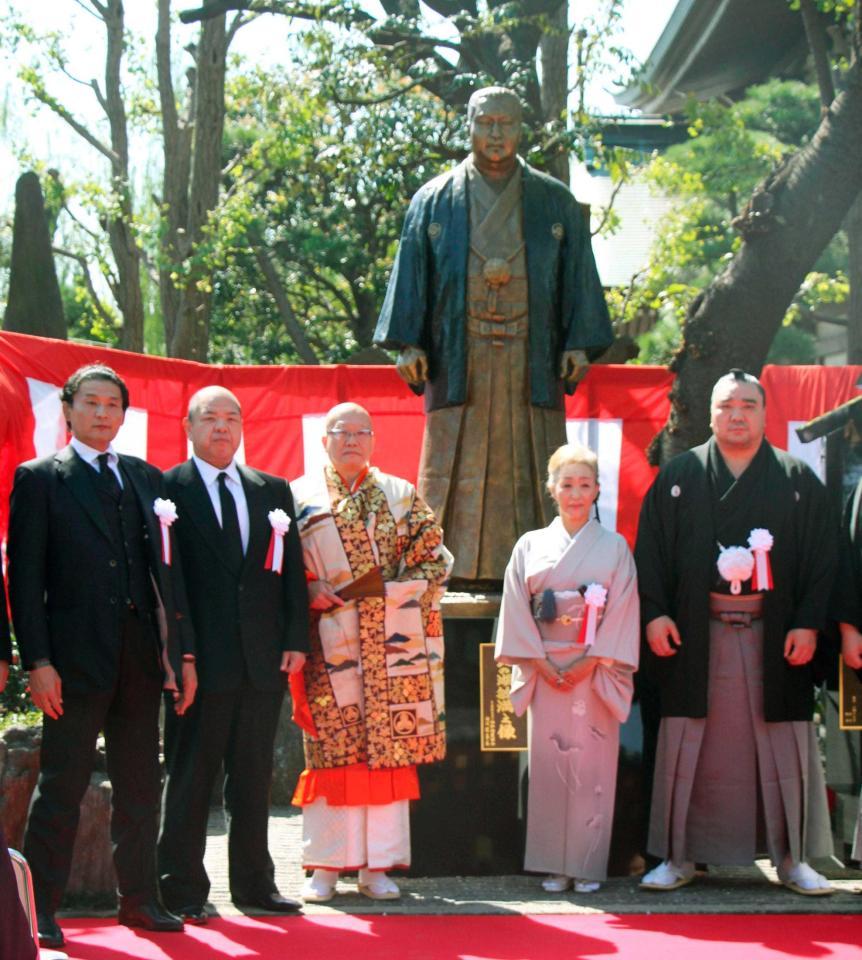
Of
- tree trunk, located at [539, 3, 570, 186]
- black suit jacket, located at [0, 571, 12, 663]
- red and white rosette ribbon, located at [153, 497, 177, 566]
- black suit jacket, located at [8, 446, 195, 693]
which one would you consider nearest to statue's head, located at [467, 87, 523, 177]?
red and white rosette ribbon, located at [153, 497, 177, 566]

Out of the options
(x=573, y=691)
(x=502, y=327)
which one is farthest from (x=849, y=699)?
(x=502, y=327)

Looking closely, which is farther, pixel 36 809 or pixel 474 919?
pixel 474 919

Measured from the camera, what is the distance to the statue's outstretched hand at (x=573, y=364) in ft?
20.0

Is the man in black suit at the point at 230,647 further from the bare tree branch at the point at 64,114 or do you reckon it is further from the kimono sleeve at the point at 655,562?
the bare tree branch at the point at 64,114

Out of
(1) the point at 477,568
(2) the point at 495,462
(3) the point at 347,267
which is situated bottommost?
(1) the point at 477,568

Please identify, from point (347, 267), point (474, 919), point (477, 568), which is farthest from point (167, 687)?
point (347, 267)

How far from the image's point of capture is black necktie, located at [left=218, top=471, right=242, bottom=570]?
195 inches

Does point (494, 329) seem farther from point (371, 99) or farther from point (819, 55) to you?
point (371, 99)

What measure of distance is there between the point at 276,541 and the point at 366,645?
56 cm

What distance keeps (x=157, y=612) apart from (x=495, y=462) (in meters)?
1.91

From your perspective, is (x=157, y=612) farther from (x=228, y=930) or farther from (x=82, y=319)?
(x=82, y=319)

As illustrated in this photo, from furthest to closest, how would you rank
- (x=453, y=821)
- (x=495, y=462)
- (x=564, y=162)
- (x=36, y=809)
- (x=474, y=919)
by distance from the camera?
1. (x=564, y=162)
2. (x=495, y=462)
3. (x=453, y=821)
4. (x=474, y=919)
5. (x=36, y=809)

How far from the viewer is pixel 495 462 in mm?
6145

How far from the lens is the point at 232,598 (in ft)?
16.2
